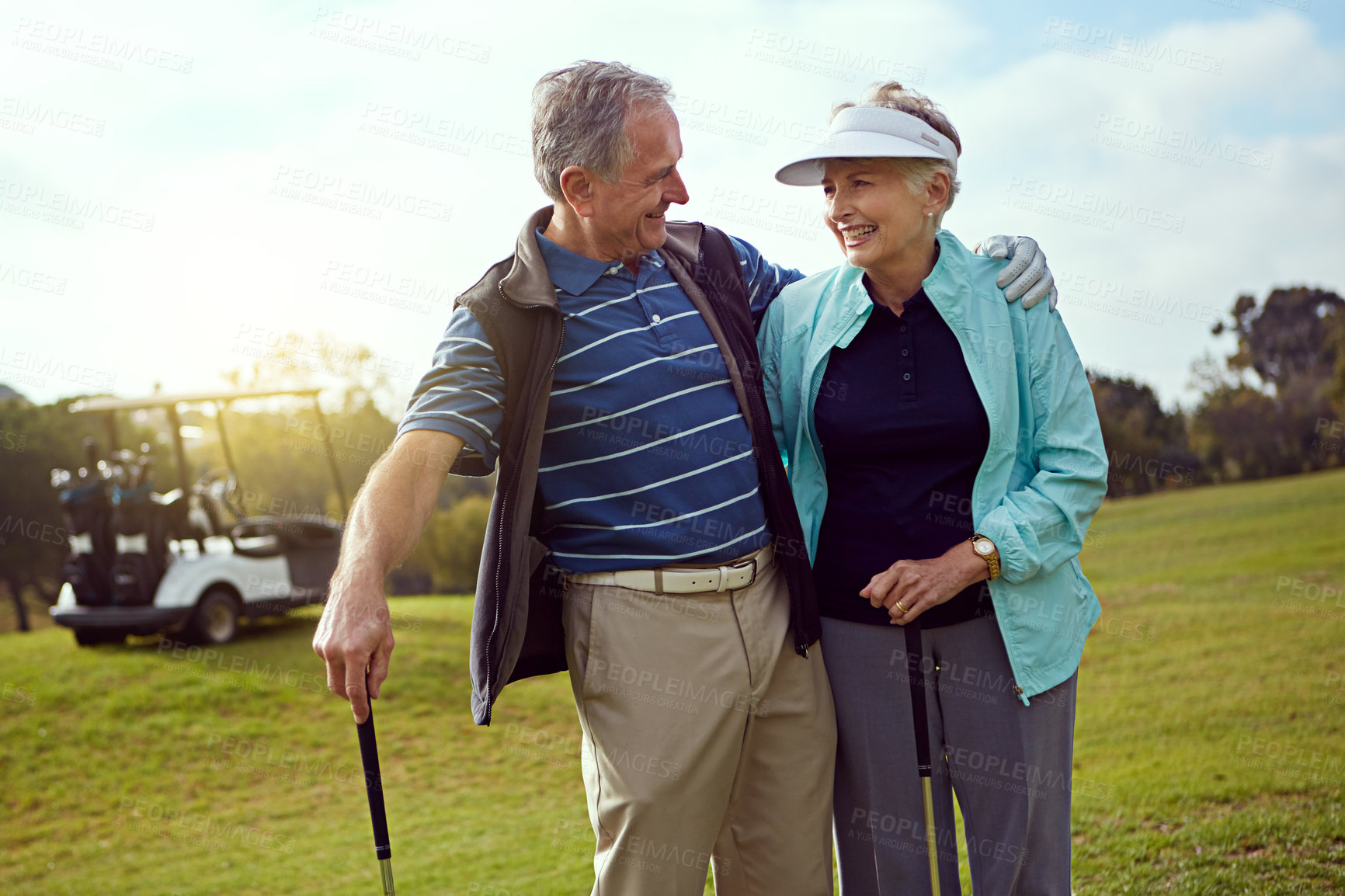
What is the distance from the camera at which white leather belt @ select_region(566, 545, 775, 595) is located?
213 centimetres

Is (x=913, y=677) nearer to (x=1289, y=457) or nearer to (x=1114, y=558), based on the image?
(x=1114, y=558)

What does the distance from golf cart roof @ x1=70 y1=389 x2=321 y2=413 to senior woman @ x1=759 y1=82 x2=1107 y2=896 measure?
350 inches

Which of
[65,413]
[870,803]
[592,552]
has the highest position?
[65,413]

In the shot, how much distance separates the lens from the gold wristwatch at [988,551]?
7.12 ft

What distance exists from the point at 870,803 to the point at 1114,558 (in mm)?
13820

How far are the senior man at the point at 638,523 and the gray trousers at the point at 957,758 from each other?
9cm

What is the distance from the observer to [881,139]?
221 cm

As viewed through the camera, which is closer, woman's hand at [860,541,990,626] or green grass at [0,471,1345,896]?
woman's hand at [860,541,990,626]

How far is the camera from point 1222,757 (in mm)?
5660

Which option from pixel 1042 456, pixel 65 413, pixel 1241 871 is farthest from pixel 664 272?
pixel 65 413
